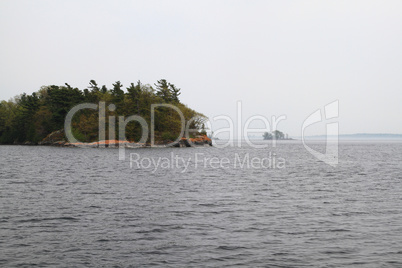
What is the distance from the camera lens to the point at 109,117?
131000 millimetres

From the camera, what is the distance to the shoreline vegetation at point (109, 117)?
130 meters

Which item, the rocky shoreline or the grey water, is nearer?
the grey water

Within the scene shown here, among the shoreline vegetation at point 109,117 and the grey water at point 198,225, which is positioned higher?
the shoreline vegetation at point 109,117

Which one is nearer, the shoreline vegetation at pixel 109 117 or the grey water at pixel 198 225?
the grey water at pixel 198 225

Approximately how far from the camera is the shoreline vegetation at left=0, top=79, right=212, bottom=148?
130 m

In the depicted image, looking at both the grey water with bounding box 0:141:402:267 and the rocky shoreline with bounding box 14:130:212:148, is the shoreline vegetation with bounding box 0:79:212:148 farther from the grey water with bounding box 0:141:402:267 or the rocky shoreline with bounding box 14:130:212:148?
the grey water with bounding box 0:141:402:267

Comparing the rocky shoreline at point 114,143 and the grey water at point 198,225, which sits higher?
the rocky shoreline at point 114,143

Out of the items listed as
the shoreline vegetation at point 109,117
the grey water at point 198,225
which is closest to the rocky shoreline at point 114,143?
the shoreline vegetation at point 109,117

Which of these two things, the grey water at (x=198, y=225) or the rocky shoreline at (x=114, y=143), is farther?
the rocky shoreline at (x=114, y=143)

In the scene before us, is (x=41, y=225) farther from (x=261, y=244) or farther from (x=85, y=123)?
(x=85, y=123)

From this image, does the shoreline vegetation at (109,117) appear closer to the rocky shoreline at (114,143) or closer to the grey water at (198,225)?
the rocky shoreline at (114,143)

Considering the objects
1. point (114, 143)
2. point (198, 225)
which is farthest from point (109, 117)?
point (198, 225)

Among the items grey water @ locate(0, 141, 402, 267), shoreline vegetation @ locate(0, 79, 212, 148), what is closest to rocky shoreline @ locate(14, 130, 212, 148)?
shoreline vegetation @ locate(0, 79, 212, 148)

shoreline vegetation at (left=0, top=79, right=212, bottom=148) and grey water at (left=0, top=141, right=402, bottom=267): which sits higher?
shoreline vegetation at (left=0, top=79, right=212, bottom=148)
